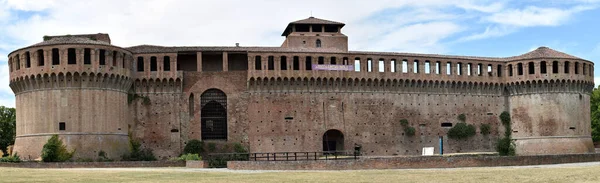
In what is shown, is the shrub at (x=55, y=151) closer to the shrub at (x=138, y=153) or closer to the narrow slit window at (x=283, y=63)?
the shrub at (x=138, y=153)

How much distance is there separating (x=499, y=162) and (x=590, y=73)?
97.0ft

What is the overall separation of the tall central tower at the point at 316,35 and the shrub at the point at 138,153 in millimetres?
14565

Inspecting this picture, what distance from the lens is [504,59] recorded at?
60469 mm

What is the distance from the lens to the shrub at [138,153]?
5026cm

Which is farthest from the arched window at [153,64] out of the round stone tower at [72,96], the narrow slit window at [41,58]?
the narrow slit window at [41,58]

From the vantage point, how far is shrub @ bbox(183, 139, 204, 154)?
2026 inches

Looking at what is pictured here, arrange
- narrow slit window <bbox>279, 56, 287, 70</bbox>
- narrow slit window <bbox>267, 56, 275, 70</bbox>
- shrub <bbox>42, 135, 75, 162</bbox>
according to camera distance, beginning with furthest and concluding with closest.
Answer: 1. narrow slit window <bbox>279, 56, 287, 70</bbox>
2. narrow slit window <bbox>267, 56, 275, 70</bbox>
3. shrub <bbox>42, 135, 75, 162</bbox>

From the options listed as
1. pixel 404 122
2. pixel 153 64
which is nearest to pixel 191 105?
pixel 153 64

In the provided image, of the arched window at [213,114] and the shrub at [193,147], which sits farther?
the arched window at [213,114]

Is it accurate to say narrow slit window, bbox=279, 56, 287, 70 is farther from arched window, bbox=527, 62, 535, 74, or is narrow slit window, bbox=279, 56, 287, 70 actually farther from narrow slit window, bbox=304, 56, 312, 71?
arched window, bbox=527, 62, 535, 74

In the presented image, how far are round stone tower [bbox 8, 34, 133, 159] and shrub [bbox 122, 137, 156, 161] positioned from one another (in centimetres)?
69

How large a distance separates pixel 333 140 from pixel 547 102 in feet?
57.3

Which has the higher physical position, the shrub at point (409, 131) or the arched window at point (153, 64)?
the arched window at point (153, 64)

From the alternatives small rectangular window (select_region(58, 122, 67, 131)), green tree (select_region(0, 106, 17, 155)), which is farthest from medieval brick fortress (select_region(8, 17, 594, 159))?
green tree (select_region(0, 106, 17, 155))
